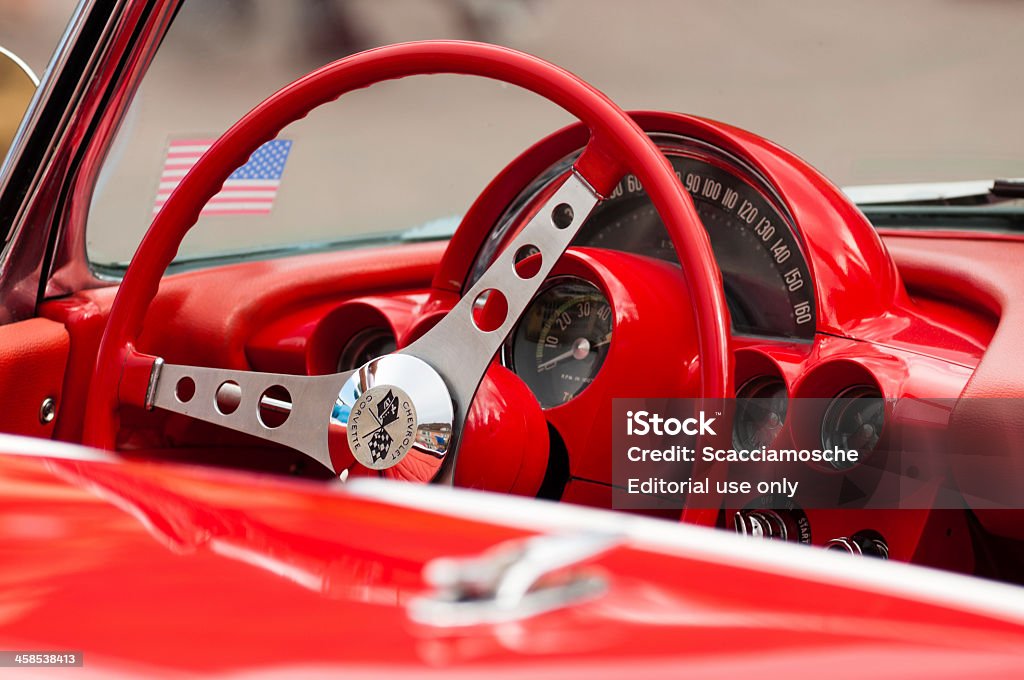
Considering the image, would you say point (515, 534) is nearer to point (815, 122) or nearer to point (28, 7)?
point (815, 122)

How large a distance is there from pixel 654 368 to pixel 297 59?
1.89m

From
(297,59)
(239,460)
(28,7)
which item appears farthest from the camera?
(28,7)

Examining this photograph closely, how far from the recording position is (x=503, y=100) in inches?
98.3

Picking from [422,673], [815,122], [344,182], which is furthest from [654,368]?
[344,182]

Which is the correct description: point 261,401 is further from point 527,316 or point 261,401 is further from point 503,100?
point 503,100

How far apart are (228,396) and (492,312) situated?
0.35 metres

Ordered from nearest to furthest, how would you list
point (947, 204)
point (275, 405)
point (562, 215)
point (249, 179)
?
1. point (562, 215)
2. point (275, 405)
3. point (947, 204)
4. point (249, 179)

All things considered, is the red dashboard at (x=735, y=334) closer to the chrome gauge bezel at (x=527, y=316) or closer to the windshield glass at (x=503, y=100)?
the chrome gauge bezel at (x=527, y=316)

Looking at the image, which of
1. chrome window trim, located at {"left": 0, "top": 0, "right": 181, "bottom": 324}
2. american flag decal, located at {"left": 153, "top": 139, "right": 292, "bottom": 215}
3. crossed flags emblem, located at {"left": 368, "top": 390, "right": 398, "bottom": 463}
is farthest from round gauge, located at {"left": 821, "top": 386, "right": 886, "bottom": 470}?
american flag decal, located at {"left": 153, "top": 139, "right": 292, "bottom": 215}

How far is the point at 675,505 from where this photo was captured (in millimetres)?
1231

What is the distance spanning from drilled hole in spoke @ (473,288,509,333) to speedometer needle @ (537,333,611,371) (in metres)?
0.21

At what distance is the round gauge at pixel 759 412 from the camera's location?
1271mm

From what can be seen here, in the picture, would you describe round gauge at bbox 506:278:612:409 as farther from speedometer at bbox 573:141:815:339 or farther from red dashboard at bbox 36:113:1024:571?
speedometer at bbox 573:141:815:339

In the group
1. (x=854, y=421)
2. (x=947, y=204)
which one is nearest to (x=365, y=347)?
(x=854, y=421)
